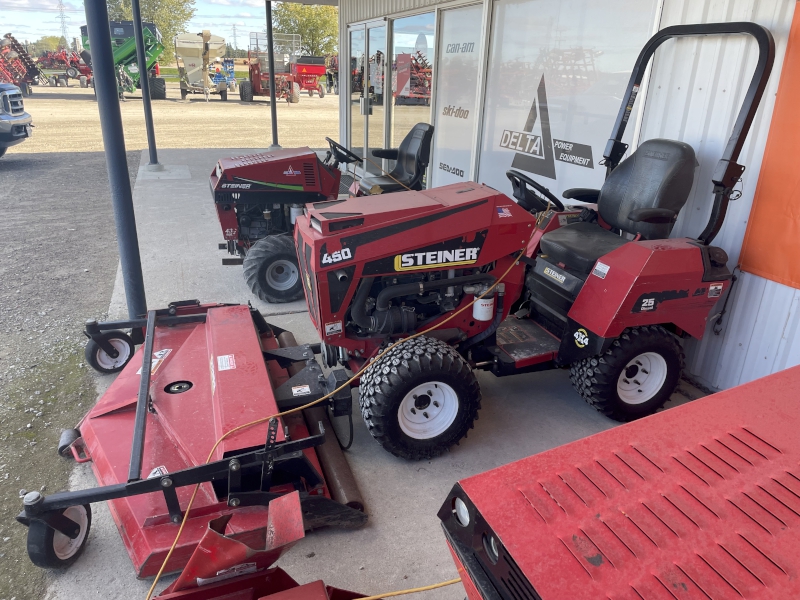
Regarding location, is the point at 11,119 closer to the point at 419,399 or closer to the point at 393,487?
the point at 419,399

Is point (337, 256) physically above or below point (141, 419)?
above

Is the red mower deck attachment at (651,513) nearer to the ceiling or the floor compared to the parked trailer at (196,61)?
nearer to the floor

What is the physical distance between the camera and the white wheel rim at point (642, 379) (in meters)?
3.04

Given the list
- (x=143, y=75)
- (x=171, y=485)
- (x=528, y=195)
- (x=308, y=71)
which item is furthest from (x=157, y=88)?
(x=171, y=485)

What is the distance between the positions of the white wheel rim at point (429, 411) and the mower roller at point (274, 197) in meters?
2.18

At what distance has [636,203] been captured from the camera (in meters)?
3.17

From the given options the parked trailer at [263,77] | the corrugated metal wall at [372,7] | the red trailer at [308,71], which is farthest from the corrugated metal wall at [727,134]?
the red trailer at [308,71]

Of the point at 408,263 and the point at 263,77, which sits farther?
the point at 263,77

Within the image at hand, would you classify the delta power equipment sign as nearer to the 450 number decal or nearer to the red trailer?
the 450 number decal

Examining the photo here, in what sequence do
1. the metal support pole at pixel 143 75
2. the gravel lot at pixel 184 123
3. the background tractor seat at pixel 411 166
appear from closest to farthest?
1. the background tractor seat at pixel 411 166
2. the metal support pole at pixel 143 75
3. the gravel lot at pixel 184 123

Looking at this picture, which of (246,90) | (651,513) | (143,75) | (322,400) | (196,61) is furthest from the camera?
(196,61)

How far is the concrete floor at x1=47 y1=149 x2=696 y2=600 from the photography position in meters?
2.11

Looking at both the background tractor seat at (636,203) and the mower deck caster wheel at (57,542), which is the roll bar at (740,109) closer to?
the background tractor seat at (636,203)

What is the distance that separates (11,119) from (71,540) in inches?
413
